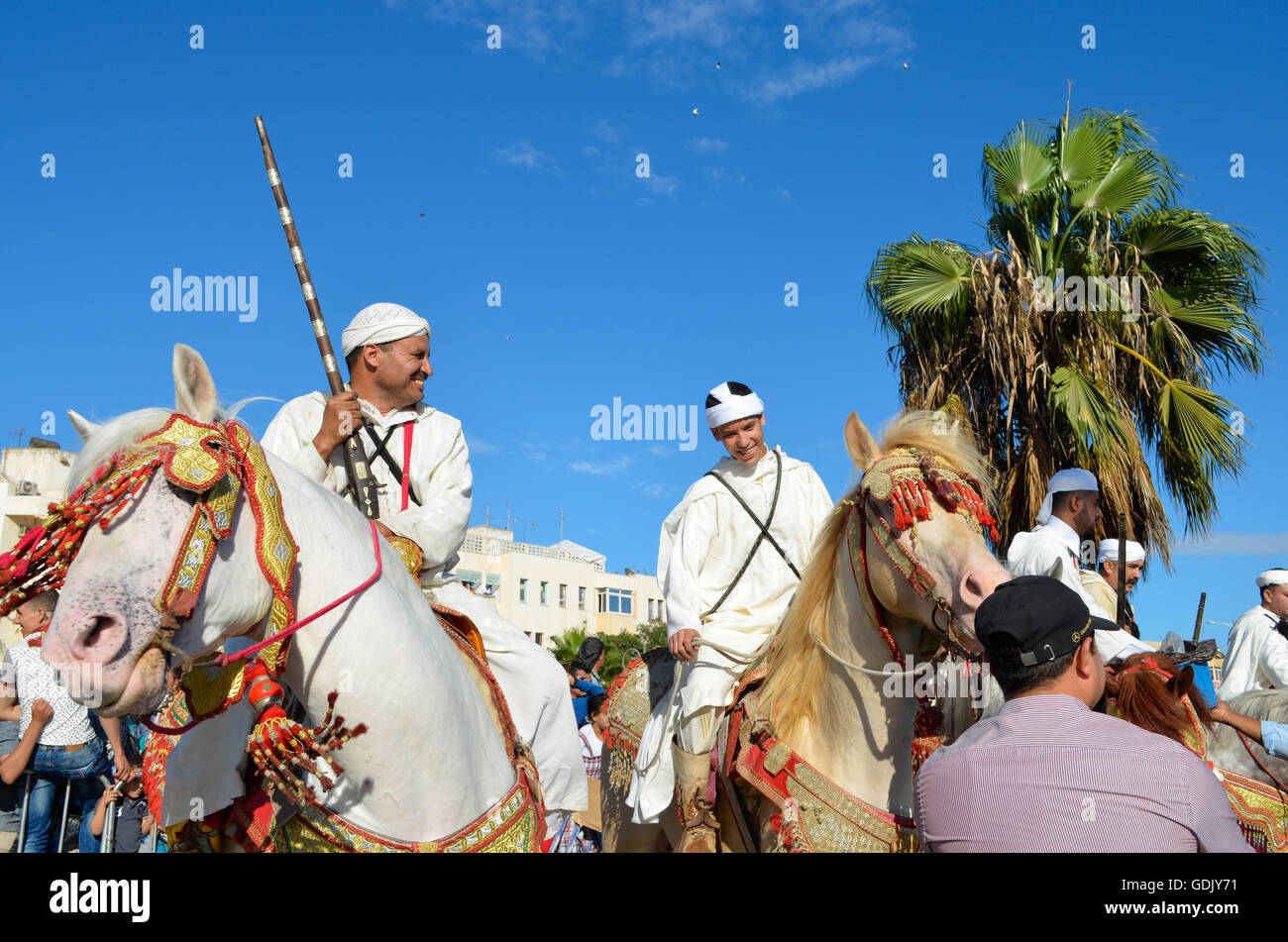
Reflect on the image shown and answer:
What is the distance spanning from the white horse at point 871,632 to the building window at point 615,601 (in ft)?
238

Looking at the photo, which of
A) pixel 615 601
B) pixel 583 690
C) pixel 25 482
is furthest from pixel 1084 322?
pixel 615 601

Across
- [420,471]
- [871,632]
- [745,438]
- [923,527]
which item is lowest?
[871,632]

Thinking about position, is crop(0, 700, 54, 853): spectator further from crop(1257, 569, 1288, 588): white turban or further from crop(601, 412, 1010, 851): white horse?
crop(1257, 569, 1288, 588): white turban

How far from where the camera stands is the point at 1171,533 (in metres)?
11.9

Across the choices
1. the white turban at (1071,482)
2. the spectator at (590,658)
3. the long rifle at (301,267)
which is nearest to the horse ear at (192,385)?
the long rifle at (301,267)

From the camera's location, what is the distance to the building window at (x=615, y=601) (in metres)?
77.1

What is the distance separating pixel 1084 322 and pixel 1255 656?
603 cm

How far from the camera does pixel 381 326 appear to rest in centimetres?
430

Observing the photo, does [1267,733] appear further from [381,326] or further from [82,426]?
[82,426]

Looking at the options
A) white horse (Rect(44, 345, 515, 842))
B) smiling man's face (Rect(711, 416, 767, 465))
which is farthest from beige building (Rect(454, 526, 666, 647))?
white horse (Rect(44, 345, 515, 842))

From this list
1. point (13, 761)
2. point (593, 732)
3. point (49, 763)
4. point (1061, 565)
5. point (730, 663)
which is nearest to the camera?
point (1061, 565)

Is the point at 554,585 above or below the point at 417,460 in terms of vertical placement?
above

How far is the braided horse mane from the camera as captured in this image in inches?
173

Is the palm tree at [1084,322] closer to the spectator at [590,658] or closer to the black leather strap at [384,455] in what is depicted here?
the spectator at [590,658]
